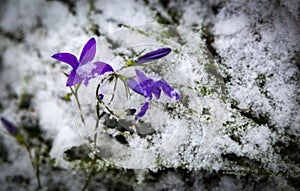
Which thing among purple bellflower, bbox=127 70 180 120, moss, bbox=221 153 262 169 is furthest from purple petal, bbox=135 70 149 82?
moss, bbox=221 153 262 169

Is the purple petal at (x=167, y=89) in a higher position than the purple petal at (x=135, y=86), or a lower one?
higher

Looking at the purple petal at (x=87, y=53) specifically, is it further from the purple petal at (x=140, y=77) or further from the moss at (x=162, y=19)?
the moss at (x=162, y=19)

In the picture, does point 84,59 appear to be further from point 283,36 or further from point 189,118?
point 283,36

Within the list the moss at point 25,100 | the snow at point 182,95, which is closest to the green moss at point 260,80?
→ the snow at point 182,95

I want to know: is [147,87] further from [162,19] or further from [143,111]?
[162,19]

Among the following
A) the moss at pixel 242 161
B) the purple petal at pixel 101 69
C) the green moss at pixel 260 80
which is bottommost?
the moss at pixel 242 161

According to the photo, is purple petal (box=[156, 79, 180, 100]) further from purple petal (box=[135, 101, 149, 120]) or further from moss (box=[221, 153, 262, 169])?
moss (box=[221, 153, 262, 169])

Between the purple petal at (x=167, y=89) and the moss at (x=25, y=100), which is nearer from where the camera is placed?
the purple petal at (x=167, y=89)
